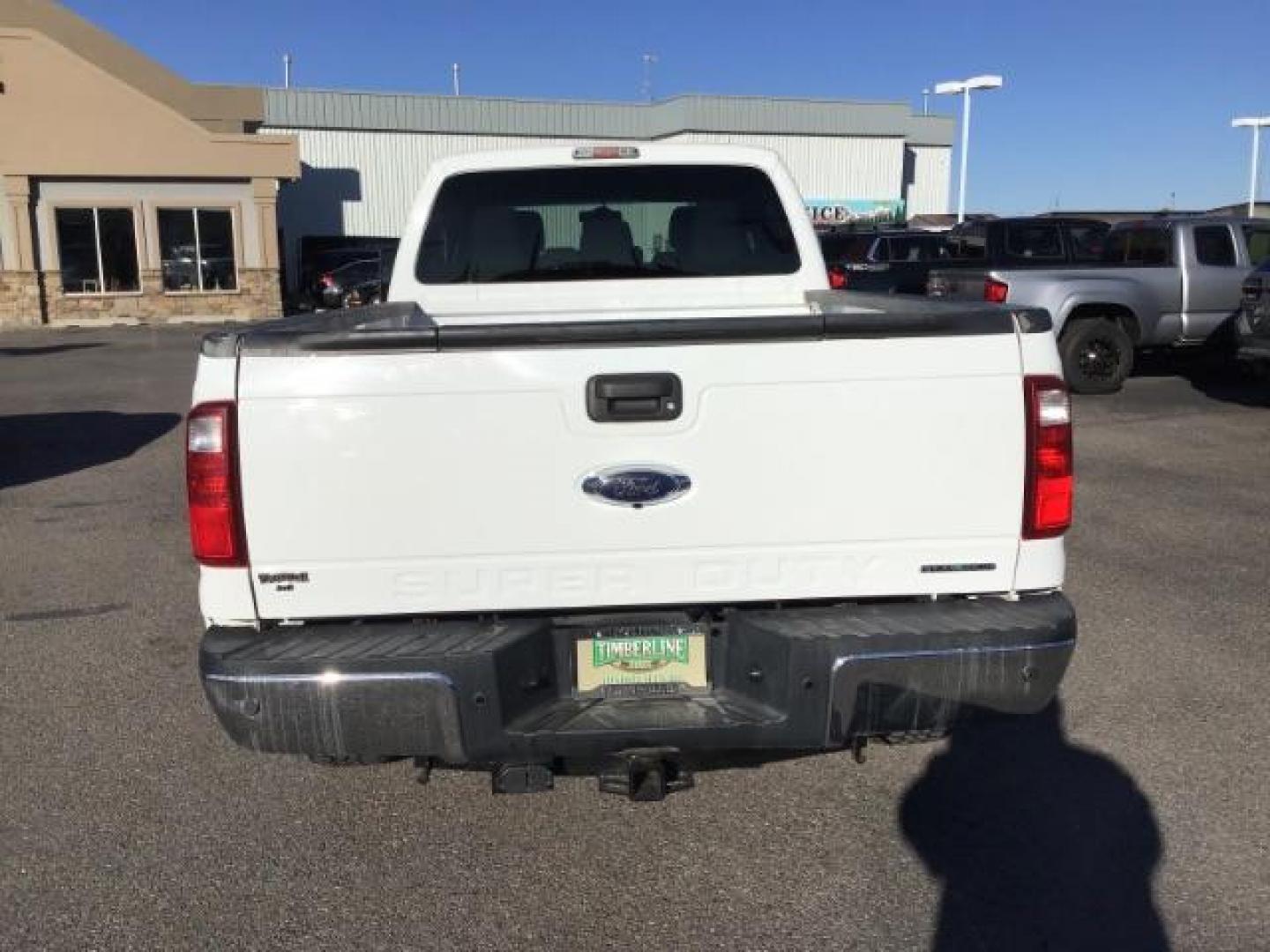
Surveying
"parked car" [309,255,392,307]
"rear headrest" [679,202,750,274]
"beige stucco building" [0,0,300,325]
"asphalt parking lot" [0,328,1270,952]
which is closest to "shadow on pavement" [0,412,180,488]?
"asphalt parking lot" [0,328,1270,952]

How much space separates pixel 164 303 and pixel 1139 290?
23.3 m

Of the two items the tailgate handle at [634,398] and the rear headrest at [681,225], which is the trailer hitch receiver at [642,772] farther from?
the rear headrest at [681,225]

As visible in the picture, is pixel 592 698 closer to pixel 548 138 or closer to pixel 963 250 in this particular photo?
pixel 963 250

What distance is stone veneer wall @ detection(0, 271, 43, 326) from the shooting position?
2698 centimetres

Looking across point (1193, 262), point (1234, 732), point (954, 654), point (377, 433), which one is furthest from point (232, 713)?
point (1193, 262)

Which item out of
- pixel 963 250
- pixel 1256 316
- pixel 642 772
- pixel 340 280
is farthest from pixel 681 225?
pixel 340 280

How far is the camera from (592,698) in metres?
3.04

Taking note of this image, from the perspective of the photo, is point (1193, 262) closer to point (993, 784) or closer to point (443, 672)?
point (993, 784)

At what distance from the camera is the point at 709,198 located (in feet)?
16.5

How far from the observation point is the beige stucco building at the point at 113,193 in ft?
85.1

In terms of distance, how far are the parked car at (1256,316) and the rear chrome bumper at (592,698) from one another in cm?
1031

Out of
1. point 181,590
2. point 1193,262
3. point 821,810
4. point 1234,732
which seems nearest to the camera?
point 821,810

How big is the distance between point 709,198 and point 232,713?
10.1 ft

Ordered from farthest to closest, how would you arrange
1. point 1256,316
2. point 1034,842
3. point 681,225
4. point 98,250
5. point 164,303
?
point 164,303, point 98,250, point 1256,316, point 681,225, point 1034,842
